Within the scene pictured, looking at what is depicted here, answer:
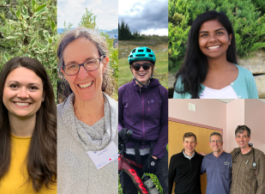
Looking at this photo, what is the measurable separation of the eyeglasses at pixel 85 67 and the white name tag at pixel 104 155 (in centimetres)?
80

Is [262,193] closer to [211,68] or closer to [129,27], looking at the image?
[211,68]

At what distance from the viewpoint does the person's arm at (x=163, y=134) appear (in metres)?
2.53

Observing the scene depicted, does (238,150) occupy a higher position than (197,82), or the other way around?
(197,82)

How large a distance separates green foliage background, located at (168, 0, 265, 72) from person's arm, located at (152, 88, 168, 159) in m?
0.37

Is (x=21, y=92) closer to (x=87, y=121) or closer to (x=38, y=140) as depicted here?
(x=38, y=140)

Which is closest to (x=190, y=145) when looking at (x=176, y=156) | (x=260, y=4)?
(x=176, y=156)

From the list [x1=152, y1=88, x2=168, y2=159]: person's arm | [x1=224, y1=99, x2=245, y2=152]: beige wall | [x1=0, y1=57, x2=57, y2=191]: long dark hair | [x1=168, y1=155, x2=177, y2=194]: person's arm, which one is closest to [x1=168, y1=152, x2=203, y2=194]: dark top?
[x1=168, y1=155, x2=177, y2=194]: person's arm

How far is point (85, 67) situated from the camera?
2436mm

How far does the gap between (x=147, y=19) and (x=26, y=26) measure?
1373mm

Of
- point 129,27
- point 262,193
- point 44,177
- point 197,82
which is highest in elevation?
point 129,27

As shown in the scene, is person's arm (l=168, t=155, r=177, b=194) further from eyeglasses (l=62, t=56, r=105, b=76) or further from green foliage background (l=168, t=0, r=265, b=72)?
eyeglasses (l=62, t=56, r=105, b=76)

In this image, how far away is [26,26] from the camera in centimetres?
276

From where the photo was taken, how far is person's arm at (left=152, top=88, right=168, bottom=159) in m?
2.53

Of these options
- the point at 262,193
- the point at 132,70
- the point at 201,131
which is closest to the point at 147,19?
the point at 132,70
